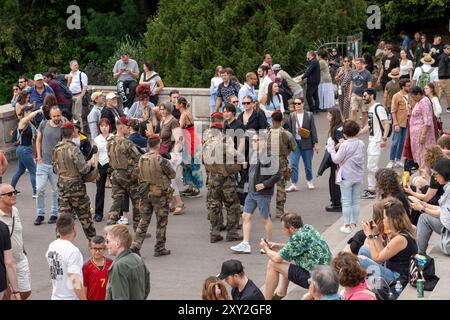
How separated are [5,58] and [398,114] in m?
19.4

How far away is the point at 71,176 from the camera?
14.0m

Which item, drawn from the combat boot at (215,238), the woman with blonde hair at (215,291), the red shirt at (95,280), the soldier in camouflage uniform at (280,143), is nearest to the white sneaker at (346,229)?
the soldier in camouflage uniform at (280,143)

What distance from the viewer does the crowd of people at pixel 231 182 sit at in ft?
33.0

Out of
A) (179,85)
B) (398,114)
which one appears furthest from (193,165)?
(179,85)

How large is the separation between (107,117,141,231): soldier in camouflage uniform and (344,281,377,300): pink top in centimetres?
560

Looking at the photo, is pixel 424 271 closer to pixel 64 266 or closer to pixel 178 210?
pixel 64 266

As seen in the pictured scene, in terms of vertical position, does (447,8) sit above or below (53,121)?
above

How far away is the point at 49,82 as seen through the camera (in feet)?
68.9

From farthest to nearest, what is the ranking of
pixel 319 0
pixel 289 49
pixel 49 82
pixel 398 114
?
pixel 319 0, pixel 289 49, pixel 49 82, pixel 398 114

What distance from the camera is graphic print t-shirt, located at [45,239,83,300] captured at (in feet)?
33.0

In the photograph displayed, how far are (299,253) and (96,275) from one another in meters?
2.20

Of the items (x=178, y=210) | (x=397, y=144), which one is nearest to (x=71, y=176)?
(x=178, y=210)

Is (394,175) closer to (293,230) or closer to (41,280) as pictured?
(293,230)

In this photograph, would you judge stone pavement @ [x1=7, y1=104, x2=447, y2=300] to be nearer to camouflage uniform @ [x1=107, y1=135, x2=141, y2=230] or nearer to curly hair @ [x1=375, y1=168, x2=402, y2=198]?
camouflage uniform @ [x1=107, y1=135, x2=141, y2=230]
